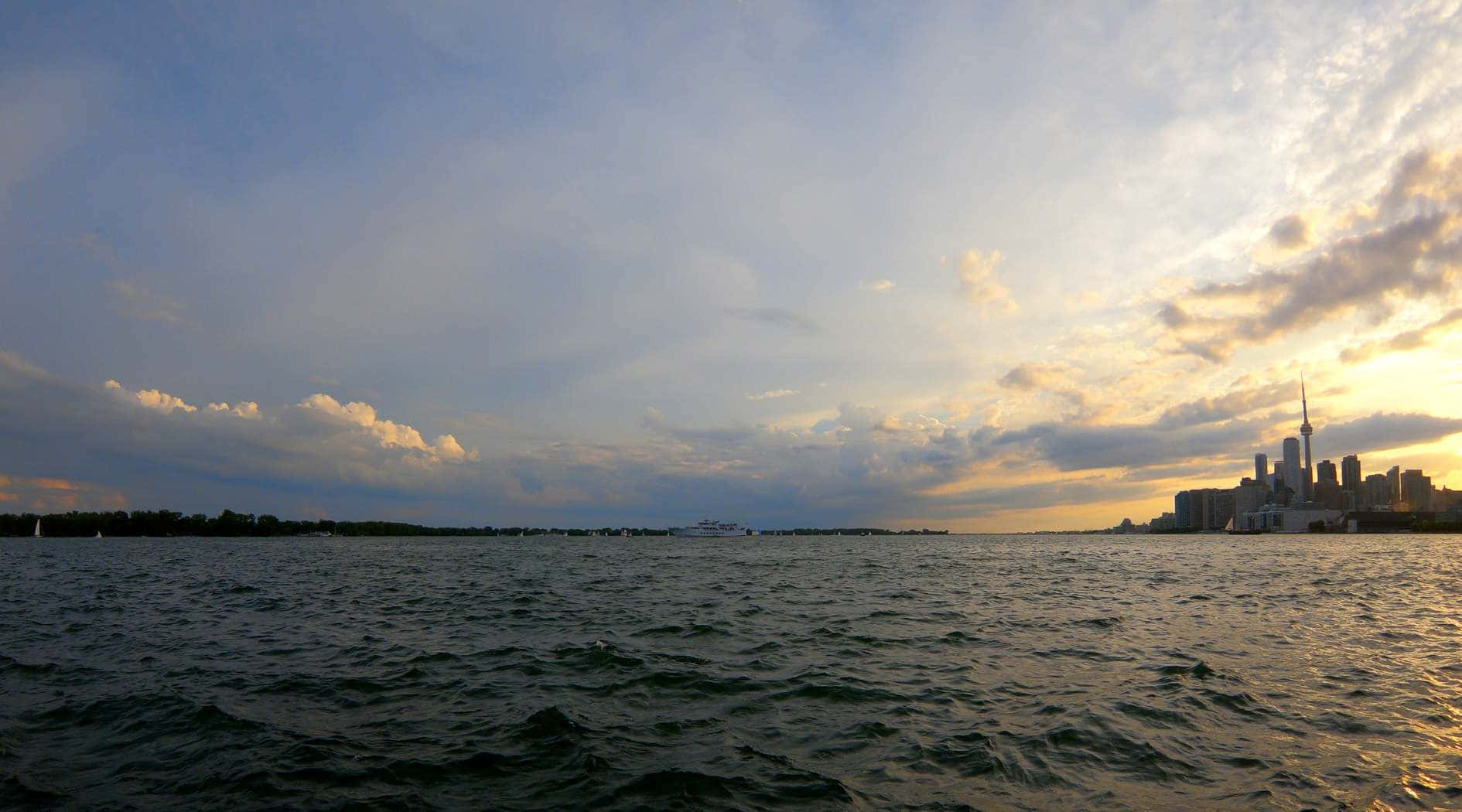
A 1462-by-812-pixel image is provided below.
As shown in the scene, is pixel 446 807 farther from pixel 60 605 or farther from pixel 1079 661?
pixel 60 605

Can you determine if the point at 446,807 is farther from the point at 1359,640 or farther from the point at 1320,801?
the point at 1359,640

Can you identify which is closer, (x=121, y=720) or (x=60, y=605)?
(x=121, y=720)

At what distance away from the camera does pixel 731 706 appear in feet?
56.5

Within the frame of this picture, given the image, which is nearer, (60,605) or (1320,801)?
(1320,801)

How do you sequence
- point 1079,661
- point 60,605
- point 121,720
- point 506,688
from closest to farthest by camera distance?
point 121,720
point 506,688
point 1079,661
point 60,605

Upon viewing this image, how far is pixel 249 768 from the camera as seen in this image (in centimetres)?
1265

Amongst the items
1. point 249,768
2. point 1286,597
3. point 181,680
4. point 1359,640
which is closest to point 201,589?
point 181,680

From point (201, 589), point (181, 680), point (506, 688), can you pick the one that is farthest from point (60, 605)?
point (506, 688)

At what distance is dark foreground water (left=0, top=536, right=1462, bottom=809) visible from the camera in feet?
39.5

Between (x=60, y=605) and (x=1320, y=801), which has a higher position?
(x=1320, y=801)

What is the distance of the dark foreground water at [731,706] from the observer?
12031 mm

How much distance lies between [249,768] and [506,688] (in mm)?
6882

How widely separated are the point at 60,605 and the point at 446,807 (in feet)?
138

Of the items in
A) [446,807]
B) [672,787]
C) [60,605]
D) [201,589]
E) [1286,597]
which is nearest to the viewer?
[446,807]
